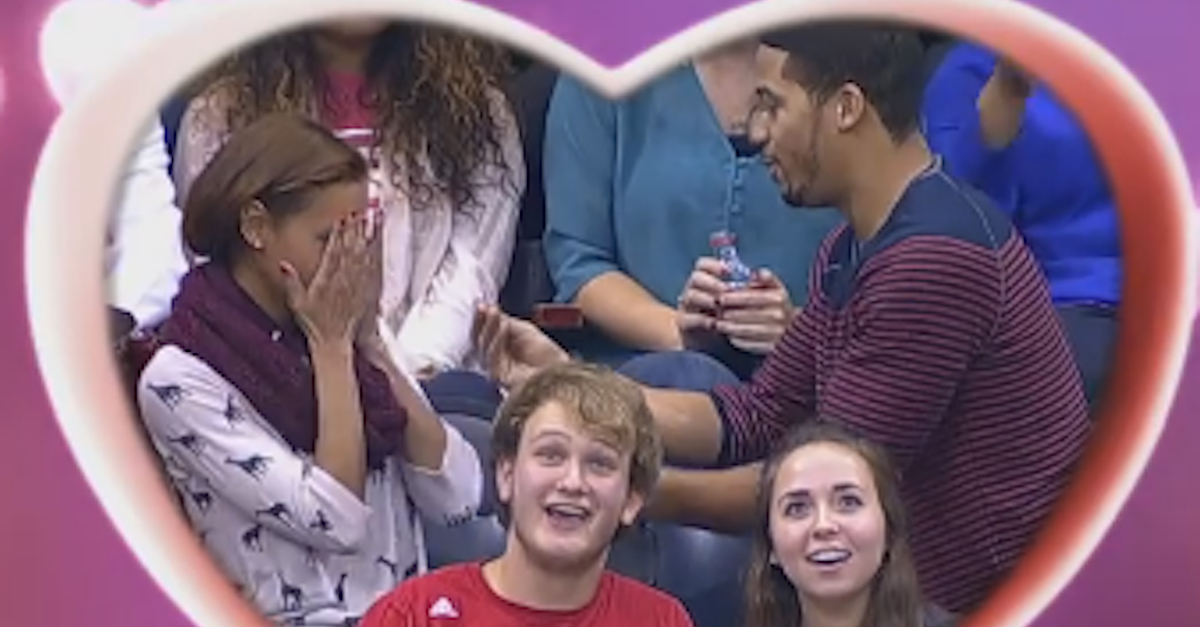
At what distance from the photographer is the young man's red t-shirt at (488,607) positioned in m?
1.81

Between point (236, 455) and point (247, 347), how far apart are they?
0.31 feet

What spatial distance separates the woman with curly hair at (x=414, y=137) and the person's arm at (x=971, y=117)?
379 millimetres

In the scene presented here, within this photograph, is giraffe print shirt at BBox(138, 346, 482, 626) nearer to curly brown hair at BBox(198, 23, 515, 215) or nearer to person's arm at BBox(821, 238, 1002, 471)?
curly brown hair at BBox(198, 23, 515, 215)

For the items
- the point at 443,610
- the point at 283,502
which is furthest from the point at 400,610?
the point at 283,502

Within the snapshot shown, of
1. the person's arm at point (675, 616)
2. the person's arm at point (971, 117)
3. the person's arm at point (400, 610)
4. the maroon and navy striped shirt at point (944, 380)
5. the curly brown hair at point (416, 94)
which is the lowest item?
the person's arm at point (400, 610)

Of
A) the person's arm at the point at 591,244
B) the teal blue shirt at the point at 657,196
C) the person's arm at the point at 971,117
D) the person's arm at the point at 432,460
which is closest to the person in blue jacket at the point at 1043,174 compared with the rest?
the person's arm at the point at 971,117

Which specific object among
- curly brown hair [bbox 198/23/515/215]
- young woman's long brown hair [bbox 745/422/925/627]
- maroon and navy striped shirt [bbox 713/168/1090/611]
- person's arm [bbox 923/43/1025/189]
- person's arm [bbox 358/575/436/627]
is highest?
person's arm [bbox 923/43/1025/189]

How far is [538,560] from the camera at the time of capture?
182 cm

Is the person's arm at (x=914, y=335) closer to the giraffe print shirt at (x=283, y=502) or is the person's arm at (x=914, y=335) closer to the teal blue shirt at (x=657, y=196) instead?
the teal blue shirt at (x=657, y=196)

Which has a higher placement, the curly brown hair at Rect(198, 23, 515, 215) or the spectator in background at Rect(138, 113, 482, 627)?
the curly brown hair at Rect(198, 23, 515, 215)

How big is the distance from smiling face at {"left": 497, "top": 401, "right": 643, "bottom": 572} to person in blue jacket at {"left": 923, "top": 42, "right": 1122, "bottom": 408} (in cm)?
41

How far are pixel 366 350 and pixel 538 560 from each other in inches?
Result: 9.5

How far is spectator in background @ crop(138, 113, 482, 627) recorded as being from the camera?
1.81 m

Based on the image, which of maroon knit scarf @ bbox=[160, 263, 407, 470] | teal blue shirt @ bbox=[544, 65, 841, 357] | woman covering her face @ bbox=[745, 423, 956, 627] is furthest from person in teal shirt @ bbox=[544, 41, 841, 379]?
maroon knit scarf @ bbox=[160, 263, 407, 470]
